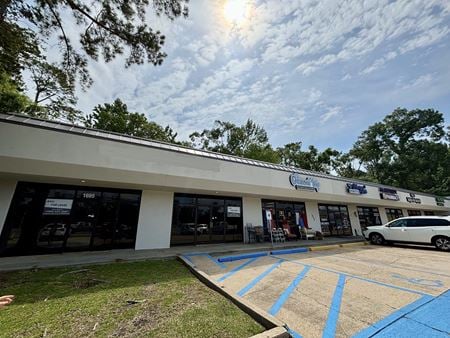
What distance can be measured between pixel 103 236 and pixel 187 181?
4.66m

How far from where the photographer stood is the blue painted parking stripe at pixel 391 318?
3.14 m

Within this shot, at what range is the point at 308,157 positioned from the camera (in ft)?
111

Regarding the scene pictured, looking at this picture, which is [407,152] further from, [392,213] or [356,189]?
[356,189]

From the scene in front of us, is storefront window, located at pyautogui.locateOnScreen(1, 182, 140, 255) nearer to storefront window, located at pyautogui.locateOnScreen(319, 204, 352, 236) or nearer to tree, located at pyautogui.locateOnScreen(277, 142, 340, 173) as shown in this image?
storefront window, located at pyautogui.locateOnScreen(319, 204, 352, 236)

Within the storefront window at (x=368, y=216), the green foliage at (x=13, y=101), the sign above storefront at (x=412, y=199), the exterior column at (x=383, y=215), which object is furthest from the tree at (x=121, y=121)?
the sign above storefront at (x=412, y=199)

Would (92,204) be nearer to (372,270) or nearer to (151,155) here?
(151,155)

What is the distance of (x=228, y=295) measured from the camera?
4.30 metres

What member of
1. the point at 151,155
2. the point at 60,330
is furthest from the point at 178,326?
the point at 151,155

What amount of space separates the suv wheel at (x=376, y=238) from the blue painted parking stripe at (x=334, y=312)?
10.5 meters

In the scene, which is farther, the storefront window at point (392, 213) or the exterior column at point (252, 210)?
the storefront window at point (392, 213)

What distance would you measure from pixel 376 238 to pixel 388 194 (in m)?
6.37

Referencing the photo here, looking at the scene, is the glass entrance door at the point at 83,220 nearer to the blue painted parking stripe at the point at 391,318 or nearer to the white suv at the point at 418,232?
the blue painted parking stripe at the point at 391,318

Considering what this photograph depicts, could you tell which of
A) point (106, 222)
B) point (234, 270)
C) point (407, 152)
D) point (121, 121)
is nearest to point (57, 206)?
point (106, 222)

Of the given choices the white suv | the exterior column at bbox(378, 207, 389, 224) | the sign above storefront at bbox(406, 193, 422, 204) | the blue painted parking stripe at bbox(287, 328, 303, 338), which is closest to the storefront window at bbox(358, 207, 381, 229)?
the exterior column at bbox(378, 207, 389, 224)
